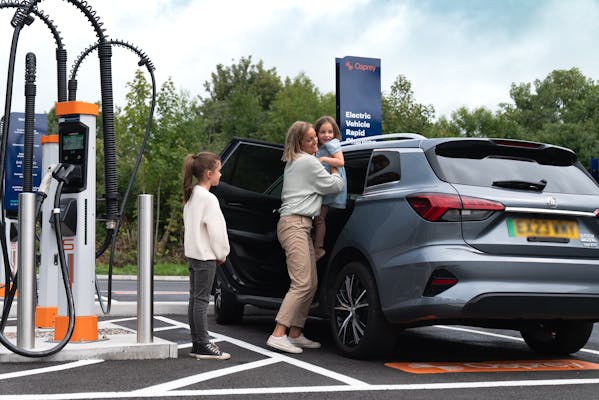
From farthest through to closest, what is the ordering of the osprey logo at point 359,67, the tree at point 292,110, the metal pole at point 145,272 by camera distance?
the tree at point 292,110
the osprey logo at point 359,67
the metal pole at point 145,272

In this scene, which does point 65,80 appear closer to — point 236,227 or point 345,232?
point 236,227

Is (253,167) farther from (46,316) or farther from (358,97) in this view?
(358,97)

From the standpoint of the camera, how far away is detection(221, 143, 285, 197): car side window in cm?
796

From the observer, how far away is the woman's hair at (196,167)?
6695 millimetres

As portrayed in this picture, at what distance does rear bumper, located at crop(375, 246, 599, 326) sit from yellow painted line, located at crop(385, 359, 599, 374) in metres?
0.39

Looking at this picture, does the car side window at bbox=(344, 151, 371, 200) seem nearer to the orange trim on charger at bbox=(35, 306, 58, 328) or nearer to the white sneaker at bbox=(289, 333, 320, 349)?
the white sneaker at bbox=(289, 333, 320, 349)

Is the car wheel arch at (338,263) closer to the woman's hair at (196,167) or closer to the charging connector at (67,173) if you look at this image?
the woman's hair at (196,167)

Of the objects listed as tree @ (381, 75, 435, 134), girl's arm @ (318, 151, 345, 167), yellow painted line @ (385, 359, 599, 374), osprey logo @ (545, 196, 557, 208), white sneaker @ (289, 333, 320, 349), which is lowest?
yellow painted line @ (385, 359, 599, 374)

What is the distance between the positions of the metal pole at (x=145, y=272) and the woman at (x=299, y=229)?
102cm

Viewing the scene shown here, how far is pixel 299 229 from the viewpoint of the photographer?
6977mm

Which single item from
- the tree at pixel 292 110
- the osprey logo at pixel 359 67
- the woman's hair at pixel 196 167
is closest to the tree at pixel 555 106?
the tree at pixel 292 110

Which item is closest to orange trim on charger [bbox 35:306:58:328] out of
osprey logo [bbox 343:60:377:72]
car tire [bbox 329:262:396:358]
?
car tire [bbox 329:262:396:358]

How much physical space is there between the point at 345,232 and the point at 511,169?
1.40 m

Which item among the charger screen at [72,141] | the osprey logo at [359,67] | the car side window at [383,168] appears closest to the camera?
the car side window at [383,168]
